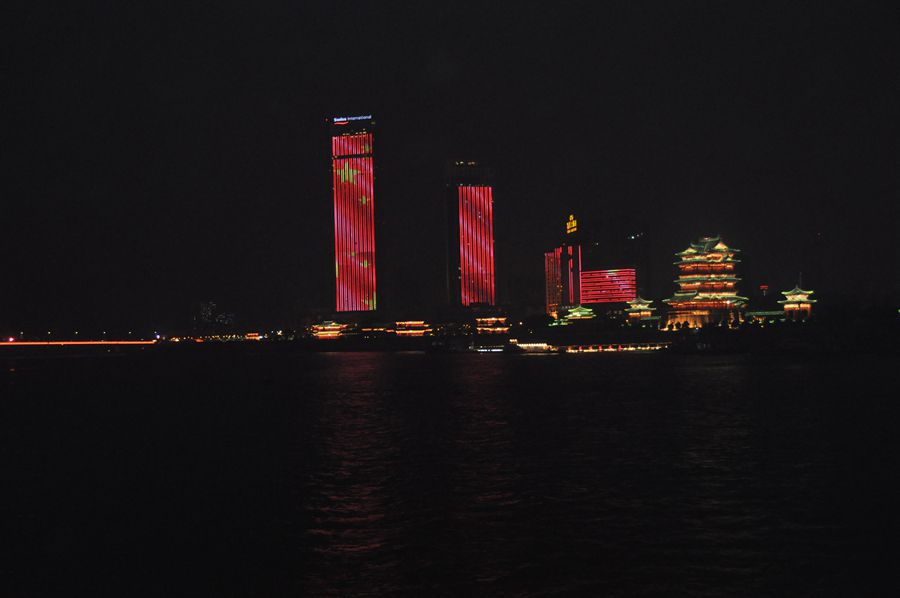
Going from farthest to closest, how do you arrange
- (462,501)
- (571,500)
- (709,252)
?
(709,252) < (462,501) < (571,500)

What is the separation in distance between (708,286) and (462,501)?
532 feet

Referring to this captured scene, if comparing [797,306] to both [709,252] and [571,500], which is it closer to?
[709,252]

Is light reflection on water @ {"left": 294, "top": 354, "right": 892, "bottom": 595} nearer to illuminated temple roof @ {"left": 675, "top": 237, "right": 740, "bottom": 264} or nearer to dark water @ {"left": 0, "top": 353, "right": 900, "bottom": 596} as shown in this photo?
dark water @ {"left": 0, "top": 353, "right": 900, "bottom": 596}

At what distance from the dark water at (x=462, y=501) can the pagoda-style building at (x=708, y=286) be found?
401ft

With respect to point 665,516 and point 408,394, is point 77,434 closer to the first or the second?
point 408,394

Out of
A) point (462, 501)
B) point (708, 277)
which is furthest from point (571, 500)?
point (708, 277)

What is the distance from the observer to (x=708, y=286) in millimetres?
179125

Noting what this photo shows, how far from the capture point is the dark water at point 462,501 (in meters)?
18.8

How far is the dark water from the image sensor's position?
1877 centimetres

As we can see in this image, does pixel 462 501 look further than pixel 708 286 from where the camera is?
No

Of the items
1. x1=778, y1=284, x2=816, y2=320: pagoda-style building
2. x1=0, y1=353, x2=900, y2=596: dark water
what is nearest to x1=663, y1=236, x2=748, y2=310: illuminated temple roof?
x1=778, y1=284, x2=816, y2=320: pagoda-style building

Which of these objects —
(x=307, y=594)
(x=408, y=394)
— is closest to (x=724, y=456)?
(x=307, y=594)

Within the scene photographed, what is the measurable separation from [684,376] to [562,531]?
73425 millimetres

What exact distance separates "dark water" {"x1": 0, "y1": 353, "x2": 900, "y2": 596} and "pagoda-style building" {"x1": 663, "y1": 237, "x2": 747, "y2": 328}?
122081 millimetres
